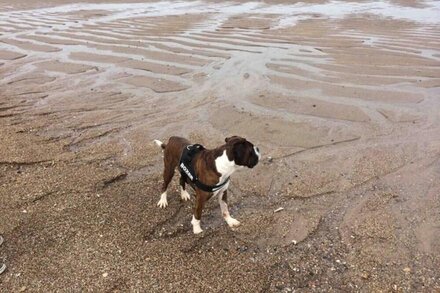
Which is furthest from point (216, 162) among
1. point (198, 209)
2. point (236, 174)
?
point (236, 174)

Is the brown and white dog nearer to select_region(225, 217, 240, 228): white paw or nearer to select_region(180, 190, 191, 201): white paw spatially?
select_region(225, 217, 240, 228): white paw

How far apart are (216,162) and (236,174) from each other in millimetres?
2058

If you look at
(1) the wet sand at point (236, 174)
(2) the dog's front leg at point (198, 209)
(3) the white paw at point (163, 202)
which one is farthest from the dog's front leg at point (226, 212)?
(3) the white paw at point (163, 202)

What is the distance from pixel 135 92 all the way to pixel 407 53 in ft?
29.9

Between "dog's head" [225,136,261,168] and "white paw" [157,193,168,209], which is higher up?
"dog's head" [225,136,261,168]

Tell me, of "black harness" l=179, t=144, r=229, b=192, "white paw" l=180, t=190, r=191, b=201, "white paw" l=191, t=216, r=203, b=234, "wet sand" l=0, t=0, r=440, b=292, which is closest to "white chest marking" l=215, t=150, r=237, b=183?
"black harness" l=179, t=144, r=229, b=192

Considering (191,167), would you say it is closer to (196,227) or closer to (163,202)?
(196,227)

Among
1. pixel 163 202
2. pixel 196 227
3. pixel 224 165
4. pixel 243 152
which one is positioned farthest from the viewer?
pixel 163 202

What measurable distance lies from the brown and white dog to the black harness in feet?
0.15

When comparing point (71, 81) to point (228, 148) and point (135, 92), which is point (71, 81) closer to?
point (135, 92)

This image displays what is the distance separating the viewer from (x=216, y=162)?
4.61 metres

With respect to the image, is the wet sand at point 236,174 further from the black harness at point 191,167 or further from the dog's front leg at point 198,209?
the black harness at point 191,167

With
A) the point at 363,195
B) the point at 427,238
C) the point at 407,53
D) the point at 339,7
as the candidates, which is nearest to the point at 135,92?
the point at 363,195

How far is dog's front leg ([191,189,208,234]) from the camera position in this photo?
4.92m
